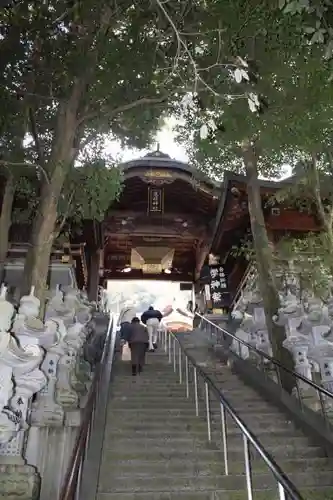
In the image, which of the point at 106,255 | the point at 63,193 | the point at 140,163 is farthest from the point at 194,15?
the point at 106,255

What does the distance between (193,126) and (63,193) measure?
426 cm

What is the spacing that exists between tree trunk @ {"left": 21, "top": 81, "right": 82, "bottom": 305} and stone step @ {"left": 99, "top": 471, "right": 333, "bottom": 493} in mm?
2454

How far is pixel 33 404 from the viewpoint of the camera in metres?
5.60

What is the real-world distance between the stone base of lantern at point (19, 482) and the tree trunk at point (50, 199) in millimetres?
2021

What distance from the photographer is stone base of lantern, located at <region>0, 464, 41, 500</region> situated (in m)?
4.64

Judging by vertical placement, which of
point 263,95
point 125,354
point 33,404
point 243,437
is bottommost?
point 243,437

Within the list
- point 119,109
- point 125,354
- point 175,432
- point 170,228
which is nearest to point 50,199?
point 119,109

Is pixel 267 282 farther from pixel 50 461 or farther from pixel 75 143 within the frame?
pixel 50 461

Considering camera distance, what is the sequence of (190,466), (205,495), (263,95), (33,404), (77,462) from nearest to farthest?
(77,462) < (205,495) < (190,466) < (33,404) < (263,95)

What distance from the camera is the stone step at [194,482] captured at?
14.5 feet

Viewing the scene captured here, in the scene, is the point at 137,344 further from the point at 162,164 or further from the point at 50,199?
the point at 162,164

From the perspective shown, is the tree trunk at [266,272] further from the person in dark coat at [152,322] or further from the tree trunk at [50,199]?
the tree trunk at [50,199]

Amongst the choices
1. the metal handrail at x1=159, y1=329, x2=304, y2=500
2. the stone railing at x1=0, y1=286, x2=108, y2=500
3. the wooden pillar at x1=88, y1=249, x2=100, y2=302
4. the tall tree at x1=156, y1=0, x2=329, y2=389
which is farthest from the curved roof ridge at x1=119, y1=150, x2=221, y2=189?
the stone railing at x1=0, y1=286, x2=108, y2=500

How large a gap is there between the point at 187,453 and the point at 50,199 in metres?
3.94
